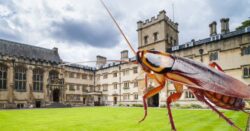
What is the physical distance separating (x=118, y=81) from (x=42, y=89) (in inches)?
703

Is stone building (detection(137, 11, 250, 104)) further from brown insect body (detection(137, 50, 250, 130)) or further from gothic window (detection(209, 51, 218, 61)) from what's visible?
brown insect body (detection(137, 50, 250, 130))

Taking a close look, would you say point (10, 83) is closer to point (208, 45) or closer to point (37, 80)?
point (37, 80)

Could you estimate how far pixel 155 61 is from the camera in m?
1.42

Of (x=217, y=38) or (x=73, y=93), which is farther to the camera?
(x=73, y=93)

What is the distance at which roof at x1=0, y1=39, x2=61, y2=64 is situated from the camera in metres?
46.1

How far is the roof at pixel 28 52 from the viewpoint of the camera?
4606 cm

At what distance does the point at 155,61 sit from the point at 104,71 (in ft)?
188

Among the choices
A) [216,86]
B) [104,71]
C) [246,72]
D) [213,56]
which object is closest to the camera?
[216,86]

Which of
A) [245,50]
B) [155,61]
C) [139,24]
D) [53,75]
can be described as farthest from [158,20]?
[155,61]

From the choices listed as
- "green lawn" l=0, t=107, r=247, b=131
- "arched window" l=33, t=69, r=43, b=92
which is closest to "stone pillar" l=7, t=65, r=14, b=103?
"arched window" l=33, t=69, r=43, b=92

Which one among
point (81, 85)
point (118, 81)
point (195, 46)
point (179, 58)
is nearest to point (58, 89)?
point (81, 85)

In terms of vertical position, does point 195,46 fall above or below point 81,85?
above

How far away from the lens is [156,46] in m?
45.7

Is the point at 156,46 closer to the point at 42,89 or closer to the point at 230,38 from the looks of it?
the point at 230,38
